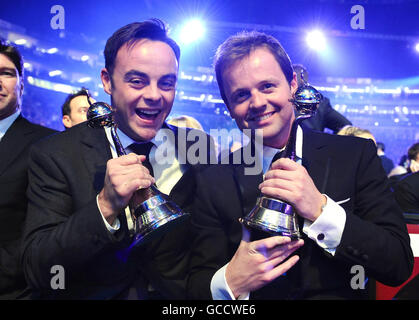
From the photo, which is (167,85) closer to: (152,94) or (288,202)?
(152,94)

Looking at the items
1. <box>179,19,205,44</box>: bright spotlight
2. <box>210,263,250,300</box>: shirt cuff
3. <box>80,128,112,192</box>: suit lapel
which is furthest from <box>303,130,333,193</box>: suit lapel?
<box>179,19,205,44</box>: bright spotlight

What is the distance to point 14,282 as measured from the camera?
5.53ft

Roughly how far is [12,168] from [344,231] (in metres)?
1.64

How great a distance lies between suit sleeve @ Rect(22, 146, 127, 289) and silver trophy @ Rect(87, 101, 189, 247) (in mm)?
135

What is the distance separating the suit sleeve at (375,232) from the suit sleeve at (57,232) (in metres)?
0.89

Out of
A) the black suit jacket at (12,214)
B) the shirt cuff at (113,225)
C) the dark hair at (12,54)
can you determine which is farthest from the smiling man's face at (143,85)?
the dark hair at (12,54)

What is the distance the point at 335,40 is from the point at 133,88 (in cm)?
1574

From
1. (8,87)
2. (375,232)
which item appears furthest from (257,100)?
(8,87)

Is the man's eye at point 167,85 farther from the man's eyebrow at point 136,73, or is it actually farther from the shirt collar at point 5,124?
the shirt collar at point 5,124

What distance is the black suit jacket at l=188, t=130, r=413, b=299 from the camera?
1.23m

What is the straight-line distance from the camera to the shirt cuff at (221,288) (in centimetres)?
128

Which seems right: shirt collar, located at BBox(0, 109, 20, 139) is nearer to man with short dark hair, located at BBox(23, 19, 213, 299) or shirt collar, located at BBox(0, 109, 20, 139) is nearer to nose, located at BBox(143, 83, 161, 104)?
man with short dark hair, located at BBox(23, 19, 213, 299)

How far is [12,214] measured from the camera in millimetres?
1701
